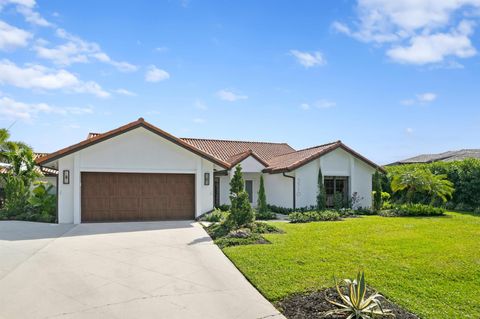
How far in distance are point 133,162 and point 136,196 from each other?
5.43 ft

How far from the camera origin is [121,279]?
24.5 ft

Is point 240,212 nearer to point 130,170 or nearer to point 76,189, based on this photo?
point 130,170

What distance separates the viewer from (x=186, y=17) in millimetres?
13164

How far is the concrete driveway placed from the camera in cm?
579

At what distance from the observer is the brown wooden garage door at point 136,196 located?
1631cm

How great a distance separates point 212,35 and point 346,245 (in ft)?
30.3

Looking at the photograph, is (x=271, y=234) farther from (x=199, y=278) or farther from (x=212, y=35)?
(x=212, y=35)

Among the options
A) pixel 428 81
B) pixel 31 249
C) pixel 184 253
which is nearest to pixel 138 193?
pixel 31 249

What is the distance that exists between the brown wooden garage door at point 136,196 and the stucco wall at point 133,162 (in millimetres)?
363

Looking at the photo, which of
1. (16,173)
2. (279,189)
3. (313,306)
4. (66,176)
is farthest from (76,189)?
(313,306)

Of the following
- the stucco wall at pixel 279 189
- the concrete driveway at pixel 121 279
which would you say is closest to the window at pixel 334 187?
the stucco wall at pixel 279 189

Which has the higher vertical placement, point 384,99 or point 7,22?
point 7,22

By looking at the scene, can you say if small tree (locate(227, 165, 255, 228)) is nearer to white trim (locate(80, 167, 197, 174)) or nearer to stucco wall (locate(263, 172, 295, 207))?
white trim (locate(80, 167, 197, 174))

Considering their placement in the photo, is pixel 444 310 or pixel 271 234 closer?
pixel 444 310
